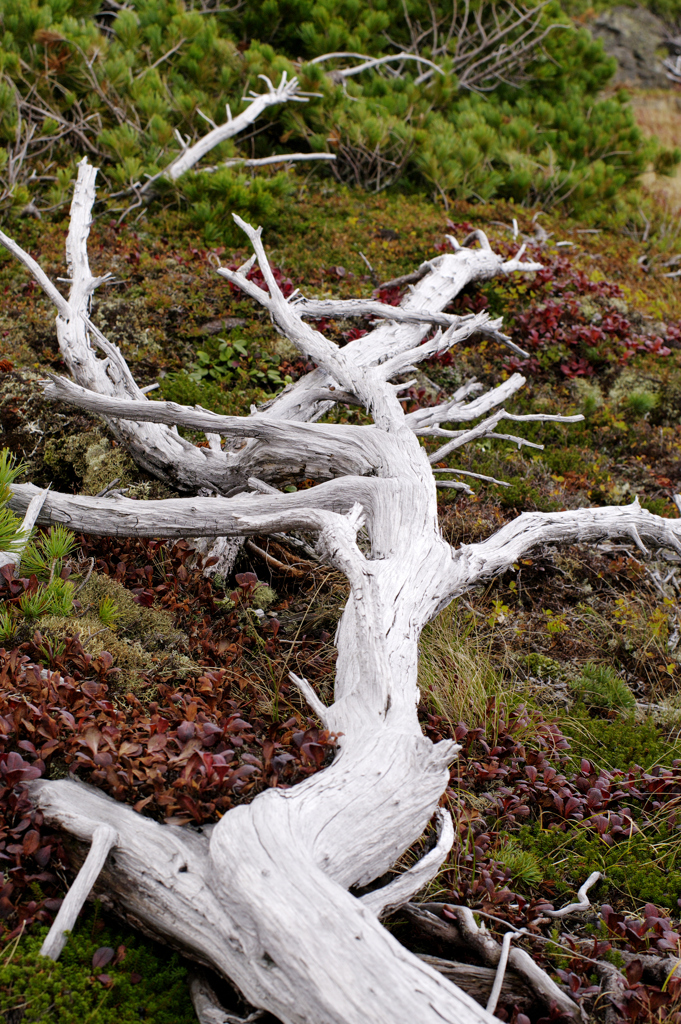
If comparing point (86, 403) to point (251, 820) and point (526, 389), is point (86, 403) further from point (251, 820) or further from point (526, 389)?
point (526, 389)

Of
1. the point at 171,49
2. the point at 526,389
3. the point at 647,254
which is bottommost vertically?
the point at 526,389

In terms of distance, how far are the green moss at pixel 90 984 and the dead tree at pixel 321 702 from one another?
0.26ft

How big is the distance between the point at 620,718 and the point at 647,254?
780 cm

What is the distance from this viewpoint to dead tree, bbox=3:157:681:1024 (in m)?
2.07

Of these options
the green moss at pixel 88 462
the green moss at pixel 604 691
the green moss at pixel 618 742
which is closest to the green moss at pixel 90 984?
the green moss at pixel 618 742

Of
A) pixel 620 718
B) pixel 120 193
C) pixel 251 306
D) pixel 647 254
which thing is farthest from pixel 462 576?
pixel 647 254

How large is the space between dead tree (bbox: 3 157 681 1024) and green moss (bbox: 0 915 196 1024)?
0.26 feet

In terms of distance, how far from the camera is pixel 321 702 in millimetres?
3199

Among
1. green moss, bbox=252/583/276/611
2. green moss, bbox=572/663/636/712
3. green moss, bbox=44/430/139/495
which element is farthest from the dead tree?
green moss, bbox=572/663/636/712

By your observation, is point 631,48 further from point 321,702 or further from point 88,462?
point 321,702

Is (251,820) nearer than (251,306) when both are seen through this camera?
Yes

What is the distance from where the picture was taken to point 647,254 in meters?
9.72

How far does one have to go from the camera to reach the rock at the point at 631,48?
16938mm

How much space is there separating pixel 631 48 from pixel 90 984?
21.3 meters
